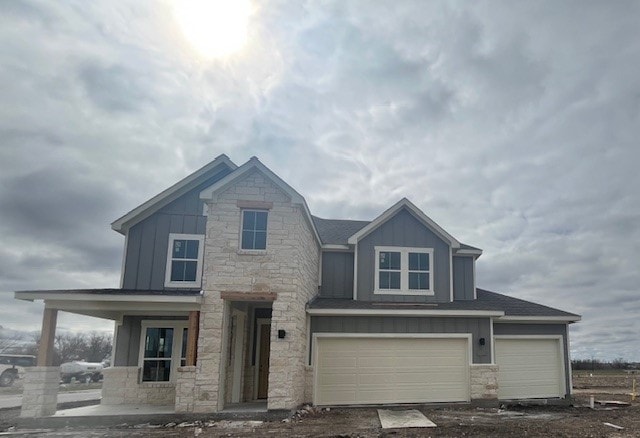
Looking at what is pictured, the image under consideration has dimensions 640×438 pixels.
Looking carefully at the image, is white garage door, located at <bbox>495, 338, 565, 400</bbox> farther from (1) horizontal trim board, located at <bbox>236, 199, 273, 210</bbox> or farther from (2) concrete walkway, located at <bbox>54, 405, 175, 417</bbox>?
(2) concrete walkway, located at <bbox>54, 405, 175, 417</bbox>

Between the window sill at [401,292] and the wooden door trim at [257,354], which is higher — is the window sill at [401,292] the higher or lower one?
the higher one

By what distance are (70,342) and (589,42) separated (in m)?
46.8

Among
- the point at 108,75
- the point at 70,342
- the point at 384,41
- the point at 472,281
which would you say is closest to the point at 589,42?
the point at 384,41

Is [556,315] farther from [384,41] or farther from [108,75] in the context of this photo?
[108,75]

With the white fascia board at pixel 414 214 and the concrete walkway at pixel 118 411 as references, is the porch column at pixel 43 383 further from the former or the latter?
the white fascia board at pixel 414 214

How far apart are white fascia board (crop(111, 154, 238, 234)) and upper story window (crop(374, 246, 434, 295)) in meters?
6.82

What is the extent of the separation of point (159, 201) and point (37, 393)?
654cm

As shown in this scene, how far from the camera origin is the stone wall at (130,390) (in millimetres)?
15227

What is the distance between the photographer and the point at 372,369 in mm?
15938

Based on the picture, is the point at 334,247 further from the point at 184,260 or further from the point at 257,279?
the point at 184,260

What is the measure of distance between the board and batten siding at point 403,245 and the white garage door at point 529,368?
9.21ft

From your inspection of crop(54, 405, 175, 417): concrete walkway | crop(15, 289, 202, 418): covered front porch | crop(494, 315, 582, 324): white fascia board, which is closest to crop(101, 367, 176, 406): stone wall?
crop(15, 289, 202, 418): covered front porch

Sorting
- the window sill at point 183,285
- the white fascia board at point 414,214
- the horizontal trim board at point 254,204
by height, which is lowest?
the window sill at point 183,285

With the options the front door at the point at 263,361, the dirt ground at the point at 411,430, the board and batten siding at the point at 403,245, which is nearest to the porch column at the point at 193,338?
the dirt ground at the point at 411,430
